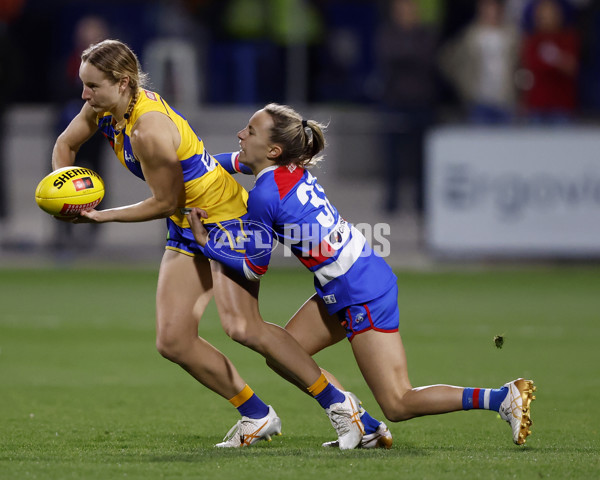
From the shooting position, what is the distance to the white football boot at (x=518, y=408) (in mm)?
5141

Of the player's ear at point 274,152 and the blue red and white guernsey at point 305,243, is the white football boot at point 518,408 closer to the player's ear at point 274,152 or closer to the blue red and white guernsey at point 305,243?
the blue red and white guernsey at point 305,243

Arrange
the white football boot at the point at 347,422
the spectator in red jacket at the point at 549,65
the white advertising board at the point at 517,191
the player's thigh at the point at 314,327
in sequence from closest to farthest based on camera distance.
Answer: the white football boot at the point at 347,422, the player's thigh at the point at 314,327, the white advertising board at the point at 517,191, the spectator in red jacket at the point at 549,65

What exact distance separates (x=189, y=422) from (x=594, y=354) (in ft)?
12.9

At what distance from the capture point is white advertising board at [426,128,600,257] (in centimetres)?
1361

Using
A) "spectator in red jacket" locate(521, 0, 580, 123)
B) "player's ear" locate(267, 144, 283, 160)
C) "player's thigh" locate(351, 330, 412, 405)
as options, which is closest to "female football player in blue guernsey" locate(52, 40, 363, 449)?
"player's thigh" locate(351, 330, 412, 405)

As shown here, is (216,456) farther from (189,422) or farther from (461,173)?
(461,173)

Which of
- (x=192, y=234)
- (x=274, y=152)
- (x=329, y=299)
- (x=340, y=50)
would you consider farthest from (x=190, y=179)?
(x=340, y=50)

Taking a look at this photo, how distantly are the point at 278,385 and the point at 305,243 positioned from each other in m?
2.52

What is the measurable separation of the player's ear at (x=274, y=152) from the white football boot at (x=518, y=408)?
1.61 m

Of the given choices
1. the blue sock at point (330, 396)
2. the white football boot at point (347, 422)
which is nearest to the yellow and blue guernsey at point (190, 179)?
the blue sock at point (330, 396)

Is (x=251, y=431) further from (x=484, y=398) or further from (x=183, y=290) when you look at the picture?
(x=484, y=398)

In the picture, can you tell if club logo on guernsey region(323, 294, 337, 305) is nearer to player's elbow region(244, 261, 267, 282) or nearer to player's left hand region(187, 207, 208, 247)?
player's elbow region(244, 261, 267, 282)

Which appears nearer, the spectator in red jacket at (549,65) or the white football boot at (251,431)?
the white football boot at (251,431)

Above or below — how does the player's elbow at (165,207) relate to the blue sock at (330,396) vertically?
above
